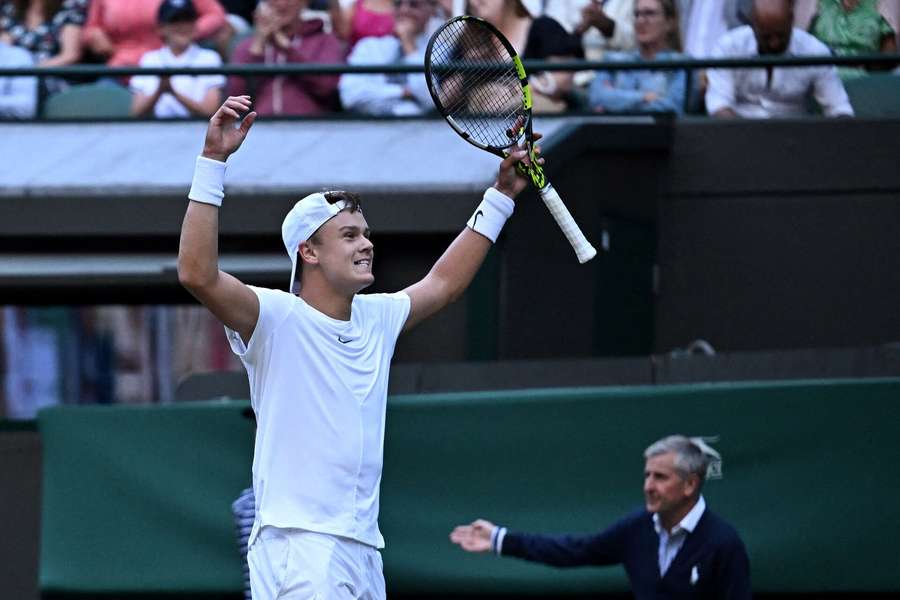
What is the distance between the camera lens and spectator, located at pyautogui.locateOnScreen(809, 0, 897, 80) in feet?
29.5

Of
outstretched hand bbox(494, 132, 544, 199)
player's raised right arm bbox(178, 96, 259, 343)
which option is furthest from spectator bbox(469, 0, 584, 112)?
player's raised right arm bbox(178, 96, 259, 343)

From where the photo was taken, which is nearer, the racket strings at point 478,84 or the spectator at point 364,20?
the racket strings at point 478,84

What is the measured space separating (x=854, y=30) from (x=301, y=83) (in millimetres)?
3155

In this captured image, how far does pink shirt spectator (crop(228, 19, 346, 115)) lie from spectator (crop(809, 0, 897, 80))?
277cm

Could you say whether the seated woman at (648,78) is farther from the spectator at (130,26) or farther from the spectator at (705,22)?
the spectator at (130,26)

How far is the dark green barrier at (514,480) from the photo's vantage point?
7449mm

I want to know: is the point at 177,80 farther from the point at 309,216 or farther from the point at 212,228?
the point at 212,228

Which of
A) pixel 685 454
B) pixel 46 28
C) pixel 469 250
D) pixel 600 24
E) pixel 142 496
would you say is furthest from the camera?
pixel 46 28

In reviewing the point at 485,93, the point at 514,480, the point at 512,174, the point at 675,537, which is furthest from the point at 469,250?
the point at 514,480

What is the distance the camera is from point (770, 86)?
30.0 ft

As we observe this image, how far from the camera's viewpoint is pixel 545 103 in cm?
930

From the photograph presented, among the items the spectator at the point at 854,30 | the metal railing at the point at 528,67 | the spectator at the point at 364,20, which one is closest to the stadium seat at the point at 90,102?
the metal railing at the point at 528,67

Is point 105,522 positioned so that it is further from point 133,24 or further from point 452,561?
point 133,24

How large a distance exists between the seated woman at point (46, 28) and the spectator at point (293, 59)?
3.97 feet
